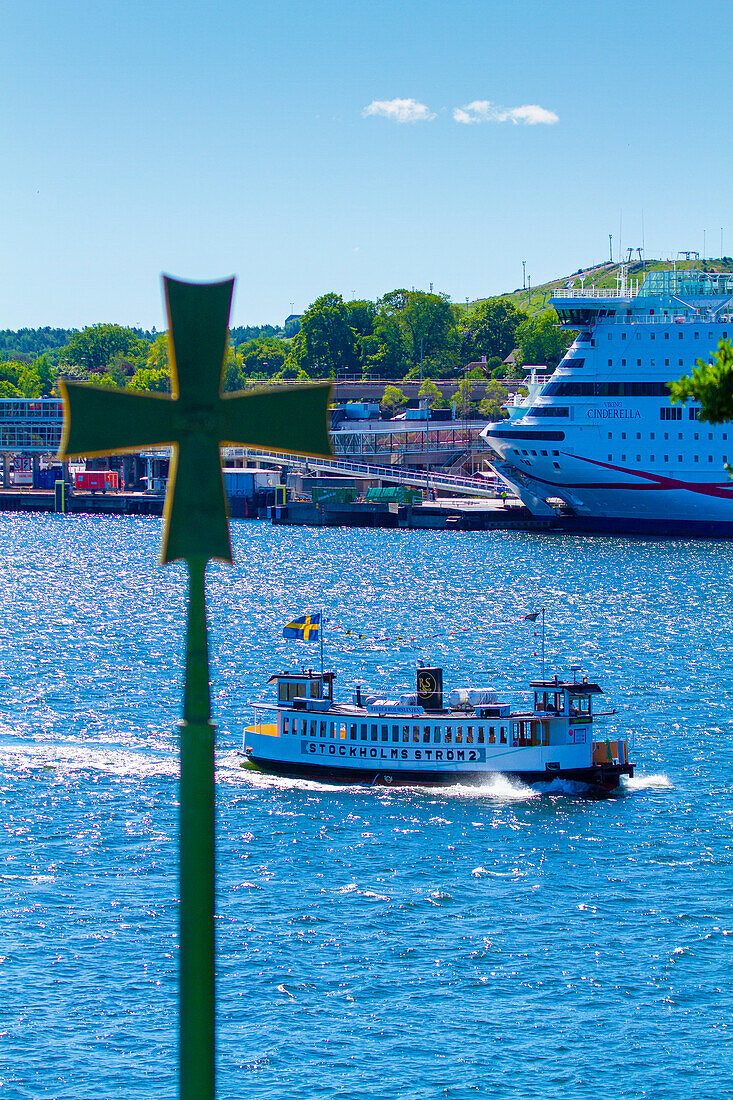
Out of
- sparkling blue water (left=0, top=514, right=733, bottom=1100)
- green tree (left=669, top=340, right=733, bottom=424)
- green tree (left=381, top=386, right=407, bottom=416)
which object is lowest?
sparkling blue water (left=0, top=514, right=733, bottom=1100)

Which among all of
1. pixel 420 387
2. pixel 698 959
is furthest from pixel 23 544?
pixel 698 959

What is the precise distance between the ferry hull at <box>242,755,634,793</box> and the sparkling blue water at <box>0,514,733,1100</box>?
0.45m

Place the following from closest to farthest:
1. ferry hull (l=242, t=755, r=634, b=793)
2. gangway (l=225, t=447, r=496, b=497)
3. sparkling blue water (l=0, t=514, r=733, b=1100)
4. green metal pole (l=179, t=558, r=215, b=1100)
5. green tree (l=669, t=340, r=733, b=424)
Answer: green metal pole (l=179, t=558, r=215, b=1100)
green tree (l=669, t=340, r=733, b=424)
sparkling blue water (l=0, t=514, r=733, b=1100)
ferry hull (l=242, t=755, r=634, b=793)
gangway (l=225, t=447, r=496, b=497)

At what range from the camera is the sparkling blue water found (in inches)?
973

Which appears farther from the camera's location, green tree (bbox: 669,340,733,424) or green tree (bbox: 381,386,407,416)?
green tree (bbox: 381,386,407,416)

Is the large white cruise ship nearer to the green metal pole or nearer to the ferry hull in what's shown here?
the ferry hull

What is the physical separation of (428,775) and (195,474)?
35901 mm

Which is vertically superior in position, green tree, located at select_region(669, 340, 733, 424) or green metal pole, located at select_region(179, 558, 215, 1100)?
green tree, located at select_region(669, 340, 733, 424)

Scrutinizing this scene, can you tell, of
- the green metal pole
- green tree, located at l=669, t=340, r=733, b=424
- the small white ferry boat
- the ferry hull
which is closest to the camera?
the green metal pole

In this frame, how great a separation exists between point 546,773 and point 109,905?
1480 cm

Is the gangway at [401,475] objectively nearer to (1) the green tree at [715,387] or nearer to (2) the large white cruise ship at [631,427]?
(2) the large white cruise ship at [631,427]

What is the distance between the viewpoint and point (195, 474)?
7.68m

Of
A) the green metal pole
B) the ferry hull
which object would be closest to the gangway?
the ferry hull

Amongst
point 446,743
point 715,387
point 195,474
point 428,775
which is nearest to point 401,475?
point 446,743
